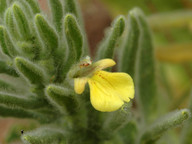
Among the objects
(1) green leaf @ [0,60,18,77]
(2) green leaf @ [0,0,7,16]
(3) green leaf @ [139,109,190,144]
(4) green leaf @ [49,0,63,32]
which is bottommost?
(3) green leaf @ [139,109,190,144]

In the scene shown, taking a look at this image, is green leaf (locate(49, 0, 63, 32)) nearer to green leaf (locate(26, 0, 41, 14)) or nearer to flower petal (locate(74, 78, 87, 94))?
green leaf (locate(26, 0, 41, 14))

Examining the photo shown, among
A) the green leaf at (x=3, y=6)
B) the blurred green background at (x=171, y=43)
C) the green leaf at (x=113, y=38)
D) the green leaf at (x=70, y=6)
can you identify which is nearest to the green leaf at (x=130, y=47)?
the green leaf at (x=113, y=38)

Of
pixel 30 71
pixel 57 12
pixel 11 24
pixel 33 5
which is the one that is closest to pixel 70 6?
pixel 57 12

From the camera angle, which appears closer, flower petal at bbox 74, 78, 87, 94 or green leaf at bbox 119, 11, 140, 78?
flower petal at bbox 74, 78, 87, 94

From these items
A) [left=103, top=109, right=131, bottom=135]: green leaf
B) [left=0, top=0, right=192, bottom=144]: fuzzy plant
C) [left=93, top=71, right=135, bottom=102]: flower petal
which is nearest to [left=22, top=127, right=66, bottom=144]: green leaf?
[left=0, top=0, right=192, bottom=144]: fuzzy plant

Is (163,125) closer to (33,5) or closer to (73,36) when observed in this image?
(73,36)

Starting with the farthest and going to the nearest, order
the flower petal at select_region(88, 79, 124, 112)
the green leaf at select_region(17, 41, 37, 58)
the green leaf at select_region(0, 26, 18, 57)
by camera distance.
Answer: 1. the green leaf at select_region(17, 41, 37, 58)
2. the green leaf at select_region(0, 26, 18, 57)
3. the flower petal at select_region(88, 79, 124, 112)

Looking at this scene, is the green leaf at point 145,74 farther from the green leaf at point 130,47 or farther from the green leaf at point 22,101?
the green leaf at point 22,101
